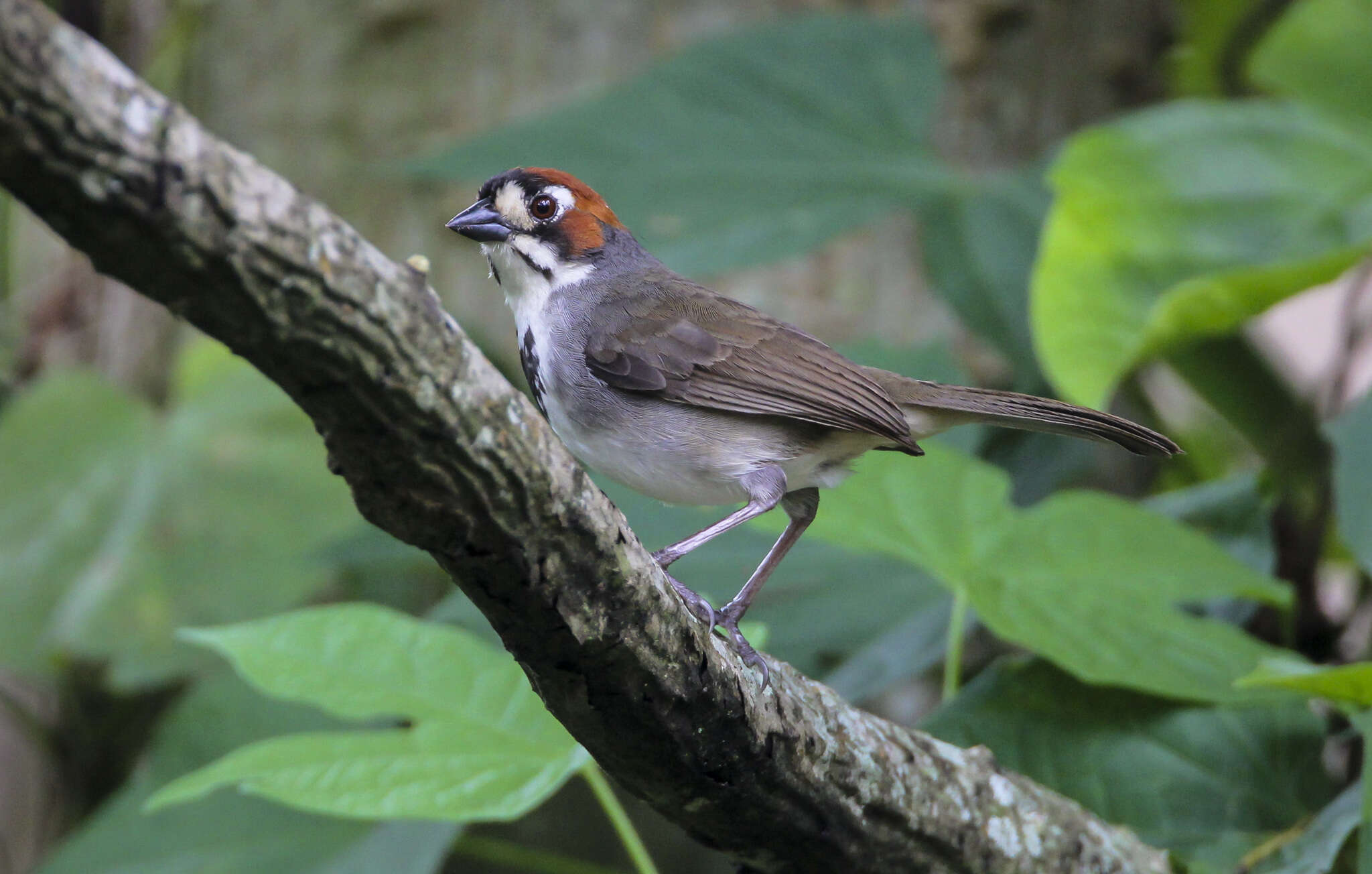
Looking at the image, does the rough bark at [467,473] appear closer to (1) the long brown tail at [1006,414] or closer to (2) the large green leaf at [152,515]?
(1) the long brown tail at [1006,414]

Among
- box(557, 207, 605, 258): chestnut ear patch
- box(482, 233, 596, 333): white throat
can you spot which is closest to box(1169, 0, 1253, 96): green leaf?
box(557, 207, 605, 258): chestnut ear patch

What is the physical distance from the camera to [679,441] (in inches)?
88.5

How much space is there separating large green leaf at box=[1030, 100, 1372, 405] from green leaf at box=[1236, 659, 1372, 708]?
0.89 meters

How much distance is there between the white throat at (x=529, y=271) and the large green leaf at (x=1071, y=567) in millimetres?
769

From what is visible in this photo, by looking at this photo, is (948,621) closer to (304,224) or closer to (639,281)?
(639,281)

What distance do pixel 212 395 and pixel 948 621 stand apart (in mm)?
2727

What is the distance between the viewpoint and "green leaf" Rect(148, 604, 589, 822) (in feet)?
7.06

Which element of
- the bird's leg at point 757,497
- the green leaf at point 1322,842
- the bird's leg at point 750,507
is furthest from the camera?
the green leaf at point 1322,842

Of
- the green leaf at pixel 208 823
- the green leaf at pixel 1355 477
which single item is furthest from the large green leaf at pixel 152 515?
the green leaf at pixel 1355 477

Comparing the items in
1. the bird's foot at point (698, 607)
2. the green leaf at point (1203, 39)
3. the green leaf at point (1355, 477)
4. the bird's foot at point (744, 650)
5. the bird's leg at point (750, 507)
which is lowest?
the green leaf at point (1355, 477)

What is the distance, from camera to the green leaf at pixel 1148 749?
262 cm

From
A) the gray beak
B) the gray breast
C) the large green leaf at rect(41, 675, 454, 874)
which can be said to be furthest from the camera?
the large green leaf at rect(41, 675, 454, 874)

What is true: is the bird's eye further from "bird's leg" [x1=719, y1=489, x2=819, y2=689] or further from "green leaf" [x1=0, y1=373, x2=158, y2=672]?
"green leaf" [x1=0, y1=373, x2=158, y2=672]

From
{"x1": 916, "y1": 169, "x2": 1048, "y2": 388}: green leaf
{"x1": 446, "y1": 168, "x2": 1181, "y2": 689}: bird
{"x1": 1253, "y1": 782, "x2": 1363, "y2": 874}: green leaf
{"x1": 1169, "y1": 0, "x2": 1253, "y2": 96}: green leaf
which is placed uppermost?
{"x1": 1169, "y1": 0, "x2": 1253, "y2": 96}: green leaf
